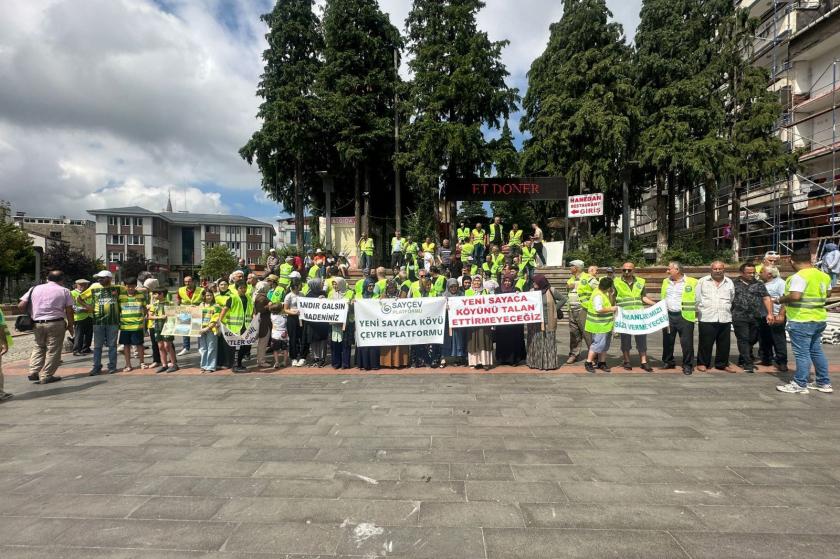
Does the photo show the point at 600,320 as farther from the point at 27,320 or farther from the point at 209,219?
the point at 209,219

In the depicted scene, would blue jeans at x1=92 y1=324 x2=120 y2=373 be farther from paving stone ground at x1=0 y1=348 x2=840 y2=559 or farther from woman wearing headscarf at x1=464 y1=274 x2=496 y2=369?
woman wearing headscarf at x1=464 y1=274 x2=496 y2=369

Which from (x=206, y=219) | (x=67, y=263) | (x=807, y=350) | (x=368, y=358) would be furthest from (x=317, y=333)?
(x=206, y=219)

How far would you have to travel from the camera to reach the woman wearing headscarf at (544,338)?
26.3 feet

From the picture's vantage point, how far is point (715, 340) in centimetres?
792

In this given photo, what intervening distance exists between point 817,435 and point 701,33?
2403 centimetres

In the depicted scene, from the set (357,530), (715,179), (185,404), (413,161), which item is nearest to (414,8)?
(413,161)

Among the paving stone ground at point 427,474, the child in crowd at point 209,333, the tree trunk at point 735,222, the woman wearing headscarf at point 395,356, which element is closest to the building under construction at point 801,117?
the tree trunk at point 735,222

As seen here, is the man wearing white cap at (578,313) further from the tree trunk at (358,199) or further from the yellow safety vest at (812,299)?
the tree trunk at (358,199)

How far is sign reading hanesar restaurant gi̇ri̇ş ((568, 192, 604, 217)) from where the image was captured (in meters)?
20.8

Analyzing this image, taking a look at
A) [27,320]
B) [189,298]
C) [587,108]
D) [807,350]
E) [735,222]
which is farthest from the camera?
[735,222]

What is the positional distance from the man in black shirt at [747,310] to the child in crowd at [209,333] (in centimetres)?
949

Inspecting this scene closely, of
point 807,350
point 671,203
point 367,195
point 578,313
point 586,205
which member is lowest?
point 807,350

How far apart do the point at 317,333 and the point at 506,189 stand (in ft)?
52.9

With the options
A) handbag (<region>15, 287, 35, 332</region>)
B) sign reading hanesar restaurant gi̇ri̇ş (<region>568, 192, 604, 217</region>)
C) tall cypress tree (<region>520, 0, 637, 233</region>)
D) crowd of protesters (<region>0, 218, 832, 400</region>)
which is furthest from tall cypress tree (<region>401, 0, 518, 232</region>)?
handbag (<region>15, 287, 35, 332</region>)
